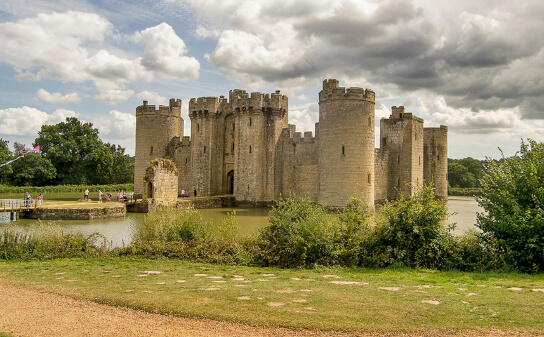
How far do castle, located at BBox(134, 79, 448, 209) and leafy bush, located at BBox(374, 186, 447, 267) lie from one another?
1526 centimetres

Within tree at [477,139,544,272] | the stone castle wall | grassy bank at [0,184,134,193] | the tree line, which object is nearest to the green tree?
the tree line

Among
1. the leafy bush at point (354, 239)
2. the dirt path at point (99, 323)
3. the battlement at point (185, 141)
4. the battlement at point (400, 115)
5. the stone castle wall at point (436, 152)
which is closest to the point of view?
the dirt path at point (99, 323)

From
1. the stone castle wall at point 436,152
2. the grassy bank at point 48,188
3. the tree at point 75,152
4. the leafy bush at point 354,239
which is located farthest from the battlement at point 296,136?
the tree at point 75,152

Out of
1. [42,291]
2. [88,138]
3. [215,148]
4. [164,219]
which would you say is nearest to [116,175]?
[88,138]

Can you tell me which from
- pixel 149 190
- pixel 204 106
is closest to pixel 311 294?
pixel 149 190

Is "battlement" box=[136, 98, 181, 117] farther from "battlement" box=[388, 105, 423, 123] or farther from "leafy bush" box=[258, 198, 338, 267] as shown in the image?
"leafy bush" box=[258, 198, 338, 267]

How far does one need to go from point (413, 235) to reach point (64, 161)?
59295 mm

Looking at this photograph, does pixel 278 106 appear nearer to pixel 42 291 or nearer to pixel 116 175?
pixel 42 291

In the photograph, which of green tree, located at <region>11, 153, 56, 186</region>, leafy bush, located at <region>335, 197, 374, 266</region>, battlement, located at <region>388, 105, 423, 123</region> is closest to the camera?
leafy bush, located at <region>335, 197, 374, 266</region>

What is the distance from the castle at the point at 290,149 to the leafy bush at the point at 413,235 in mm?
15259

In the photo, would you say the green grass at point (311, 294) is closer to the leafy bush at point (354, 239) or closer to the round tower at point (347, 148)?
the leafy bush at point (354, 239)

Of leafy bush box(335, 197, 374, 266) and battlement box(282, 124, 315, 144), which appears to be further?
battlement box(282, 124, 315, 144)

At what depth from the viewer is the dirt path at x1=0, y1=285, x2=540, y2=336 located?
20.9ft

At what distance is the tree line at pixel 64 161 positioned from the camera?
194 ft
